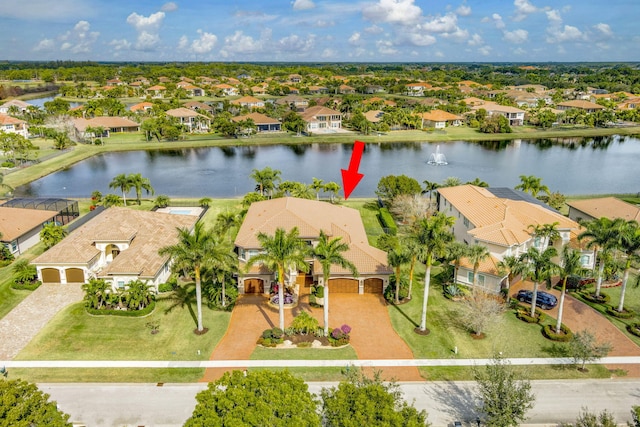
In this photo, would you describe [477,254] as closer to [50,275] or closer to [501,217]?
[501,217]

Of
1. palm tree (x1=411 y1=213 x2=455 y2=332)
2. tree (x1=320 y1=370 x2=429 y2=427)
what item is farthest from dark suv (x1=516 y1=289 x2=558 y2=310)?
tree (x1=320 y1=370 x2=429 y2=427)

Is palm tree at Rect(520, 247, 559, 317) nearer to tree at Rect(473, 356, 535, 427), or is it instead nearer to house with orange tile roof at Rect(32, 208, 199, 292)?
tree at Rect(473, 356, 535, 427)

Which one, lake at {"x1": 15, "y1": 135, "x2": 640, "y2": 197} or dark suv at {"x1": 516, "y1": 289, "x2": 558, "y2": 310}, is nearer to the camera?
dark suv at {"x1": 516, "y1": 289, "x2": 558, "y2": 310}

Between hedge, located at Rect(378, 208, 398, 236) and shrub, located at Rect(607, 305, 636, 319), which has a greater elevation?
hedge, located at Rect(378, 208, 398, 236)

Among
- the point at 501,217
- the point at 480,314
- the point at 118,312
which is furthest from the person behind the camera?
the point at 501,217

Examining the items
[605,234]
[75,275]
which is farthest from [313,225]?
[605,234]

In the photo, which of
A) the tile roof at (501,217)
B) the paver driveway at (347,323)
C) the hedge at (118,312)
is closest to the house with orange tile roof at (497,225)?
the tile roof at (501,217)
